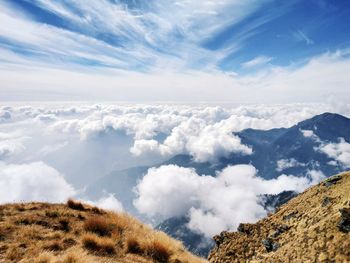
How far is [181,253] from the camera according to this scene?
39.1ft

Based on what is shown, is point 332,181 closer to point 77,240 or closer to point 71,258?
point 71,258

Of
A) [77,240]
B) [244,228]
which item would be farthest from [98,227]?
[244,228]

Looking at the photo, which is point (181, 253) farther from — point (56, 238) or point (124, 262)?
point (56, 238)

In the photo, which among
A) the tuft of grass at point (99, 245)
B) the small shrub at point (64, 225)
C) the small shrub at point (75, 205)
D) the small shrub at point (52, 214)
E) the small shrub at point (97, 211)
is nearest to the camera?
the tuft of grass at point (99, 245)

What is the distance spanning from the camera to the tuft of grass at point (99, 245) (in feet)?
35.7

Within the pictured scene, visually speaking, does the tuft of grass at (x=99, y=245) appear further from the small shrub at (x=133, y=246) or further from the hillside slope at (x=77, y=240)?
the small shrub at (x=133, y=246)

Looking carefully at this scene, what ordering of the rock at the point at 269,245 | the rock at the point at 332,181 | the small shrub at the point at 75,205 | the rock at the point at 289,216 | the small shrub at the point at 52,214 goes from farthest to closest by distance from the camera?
1. the small shrub at the point at 75,205
2. the small shrub at the point at 52,214
3. the rock at the point at 332,181
4. the rock at the point at 289,216
5. the rock at the point at 269,245

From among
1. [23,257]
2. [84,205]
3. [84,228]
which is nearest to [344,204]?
[23,257]

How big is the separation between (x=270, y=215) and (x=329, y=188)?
224cm

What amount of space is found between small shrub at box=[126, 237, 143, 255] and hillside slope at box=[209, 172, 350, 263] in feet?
10.3

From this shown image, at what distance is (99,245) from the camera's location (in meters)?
11.1

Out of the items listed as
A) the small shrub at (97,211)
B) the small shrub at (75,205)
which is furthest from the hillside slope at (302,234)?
the small shrub at (75,205)

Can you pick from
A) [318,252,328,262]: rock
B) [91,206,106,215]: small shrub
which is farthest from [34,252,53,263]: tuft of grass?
[91,206,106,215]: small shrub

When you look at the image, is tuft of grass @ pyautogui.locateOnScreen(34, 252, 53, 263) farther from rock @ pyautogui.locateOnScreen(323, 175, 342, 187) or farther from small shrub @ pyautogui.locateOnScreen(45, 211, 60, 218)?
rock @ pyautogui.locateOnScreen(323, 175, 342, 187)
